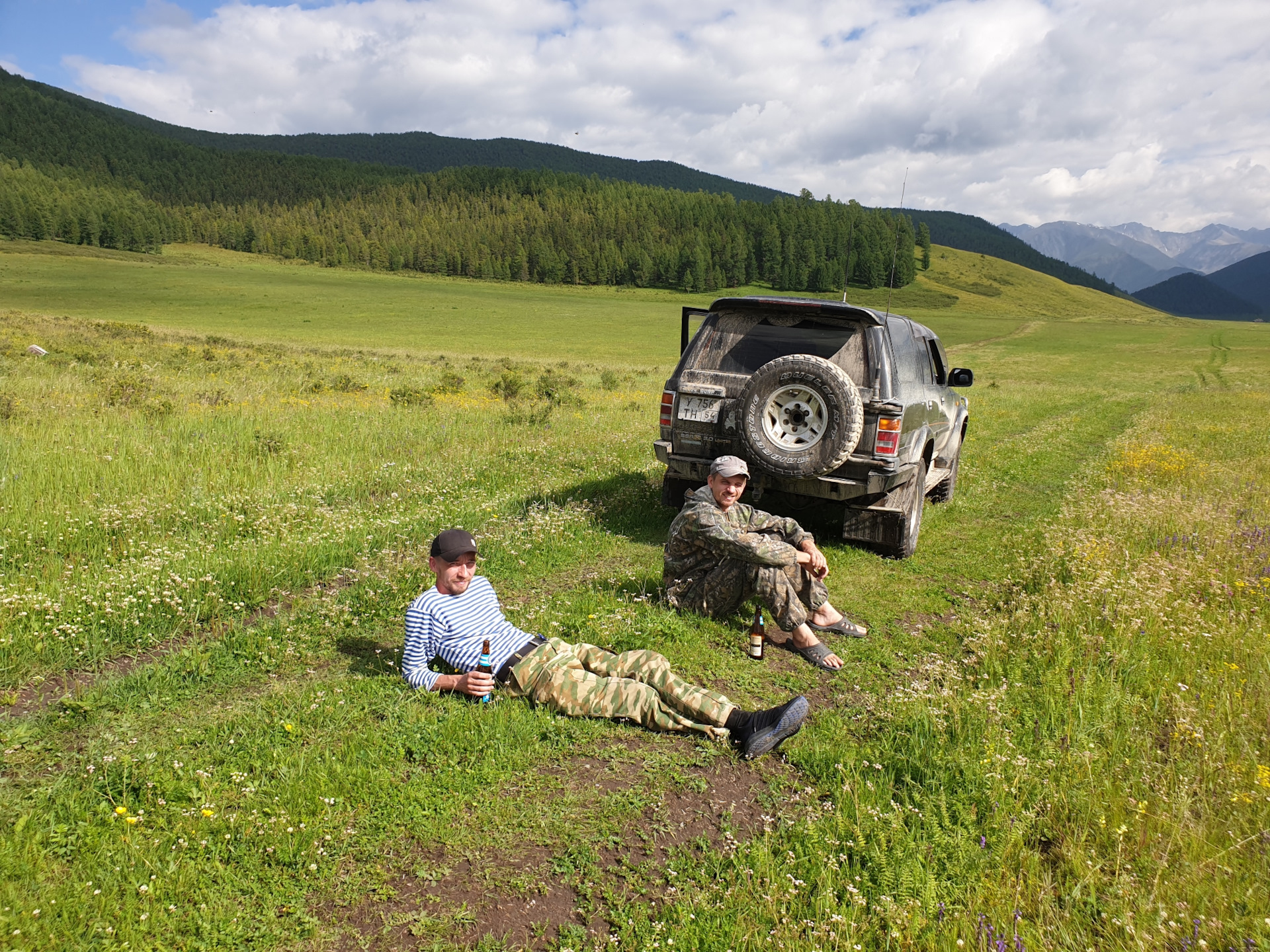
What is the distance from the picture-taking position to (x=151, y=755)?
11.1ft

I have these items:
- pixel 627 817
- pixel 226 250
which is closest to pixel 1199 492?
pixel 627 817

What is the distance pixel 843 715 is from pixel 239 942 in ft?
10.6

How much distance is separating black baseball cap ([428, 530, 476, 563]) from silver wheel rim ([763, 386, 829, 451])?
3322 millimetres

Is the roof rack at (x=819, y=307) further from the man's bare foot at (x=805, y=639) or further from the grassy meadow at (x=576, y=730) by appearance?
the man's bare foot at (x=805, y=639)

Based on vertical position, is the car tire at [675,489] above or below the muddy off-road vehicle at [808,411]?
below

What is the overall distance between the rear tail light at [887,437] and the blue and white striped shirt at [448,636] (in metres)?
3.83

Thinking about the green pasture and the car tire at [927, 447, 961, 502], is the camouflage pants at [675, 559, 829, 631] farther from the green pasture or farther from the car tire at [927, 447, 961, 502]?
the green pasture

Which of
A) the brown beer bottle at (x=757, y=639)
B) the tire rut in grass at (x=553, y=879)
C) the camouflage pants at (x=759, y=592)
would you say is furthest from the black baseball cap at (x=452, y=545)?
the brown beer bottle at (x=757, y=639)

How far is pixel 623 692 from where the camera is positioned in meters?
4.15

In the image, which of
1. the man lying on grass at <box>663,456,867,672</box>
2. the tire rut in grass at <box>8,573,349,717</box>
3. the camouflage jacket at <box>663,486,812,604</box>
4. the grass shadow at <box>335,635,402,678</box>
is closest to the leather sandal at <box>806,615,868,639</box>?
the man lying on grass at <box>663,456,867,672</box>

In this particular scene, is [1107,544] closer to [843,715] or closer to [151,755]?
[843,715]

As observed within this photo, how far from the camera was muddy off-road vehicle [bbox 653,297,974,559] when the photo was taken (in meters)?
6.51

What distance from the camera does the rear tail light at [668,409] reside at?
7.26 meters

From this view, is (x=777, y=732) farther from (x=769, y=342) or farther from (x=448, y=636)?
(x=769, y=342)
